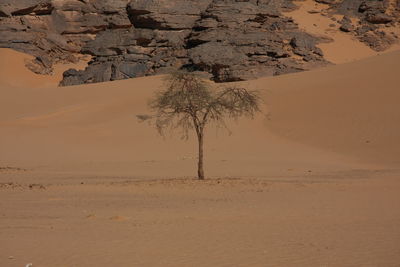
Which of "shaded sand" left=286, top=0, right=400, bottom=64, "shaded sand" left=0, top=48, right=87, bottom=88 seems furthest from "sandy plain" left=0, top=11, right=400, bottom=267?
"shaded sand" left=286, top=0, right=400, bottom=64

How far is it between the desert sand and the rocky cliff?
3.16 m

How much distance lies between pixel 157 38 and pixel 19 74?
10362mm

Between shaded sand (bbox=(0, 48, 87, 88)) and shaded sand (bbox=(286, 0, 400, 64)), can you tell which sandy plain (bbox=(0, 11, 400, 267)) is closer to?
shaded sand (bbox=(0, 48, 87, 88))

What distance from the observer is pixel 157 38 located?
1836 inches

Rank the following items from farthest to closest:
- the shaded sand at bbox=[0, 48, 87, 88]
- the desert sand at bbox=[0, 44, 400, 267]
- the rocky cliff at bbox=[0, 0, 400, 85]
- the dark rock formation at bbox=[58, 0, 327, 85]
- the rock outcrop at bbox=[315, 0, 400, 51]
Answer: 1. the rock outcrop at bbox=[315, 0, 400, 51]
2. the shaded sand at bbox=[0, 48, 87, 88]
3. the rocky cliff at bbox=[0, 0, 400, 85]
4. the dark rock formation at bbox=[58, 0, 327, 85]
5. the desert sand at bbox=[0, 44, 400, 267]

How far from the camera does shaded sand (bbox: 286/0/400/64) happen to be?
54.2 metres

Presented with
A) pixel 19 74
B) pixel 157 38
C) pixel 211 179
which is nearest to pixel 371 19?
pixel 157 38

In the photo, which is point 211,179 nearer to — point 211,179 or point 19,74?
point 211,179

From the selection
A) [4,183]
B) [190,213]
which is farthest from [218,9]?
[190,213]

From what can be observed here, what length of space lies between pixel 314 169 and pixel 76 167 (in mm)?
8075

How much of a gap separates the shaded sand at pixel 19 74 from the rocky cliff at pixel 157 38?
715 millimetres

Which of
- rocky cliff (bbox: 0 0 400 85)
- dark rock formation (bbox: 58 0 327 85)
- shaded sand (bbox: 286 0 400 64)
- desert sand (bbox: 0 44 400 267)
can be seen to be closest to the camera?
desert sand (bbox: 0 44 400 267)

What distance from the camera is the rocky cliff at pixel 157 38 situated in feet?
135

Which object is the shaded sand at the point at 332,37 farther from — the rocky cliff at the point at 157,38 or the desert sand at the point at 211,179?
the desert sand at the point at 211,179
